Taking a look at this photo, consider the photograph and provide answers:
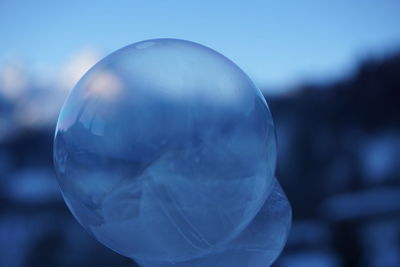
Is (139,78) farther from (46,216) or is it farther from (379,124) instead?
(379,124)

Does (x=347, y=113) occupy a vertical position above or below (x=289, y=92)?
below

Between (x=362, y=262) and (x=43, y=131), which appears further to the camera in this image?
(x=43, y=131)

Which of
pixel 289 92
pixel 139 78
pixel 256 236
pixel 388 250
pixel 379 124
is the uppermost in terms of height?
pixel 139 78

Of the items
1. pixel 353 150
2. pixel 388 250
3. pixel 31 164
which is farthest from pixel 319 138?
pixel 31 164

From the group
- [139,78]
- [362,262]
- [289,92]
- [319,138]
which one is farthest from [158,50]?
[319,138]

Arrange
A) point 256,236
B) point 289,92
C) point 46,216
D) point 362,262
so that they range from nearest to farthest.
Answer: point 256,236
point 362,262
point 46,216
point 289,92

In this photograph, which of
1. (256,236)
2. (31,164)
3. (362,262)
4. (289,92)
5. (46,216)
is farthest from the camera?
(31,164)

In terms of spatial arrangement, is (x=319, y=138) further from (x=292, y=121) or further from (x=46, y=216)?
(x=46, y=216)
